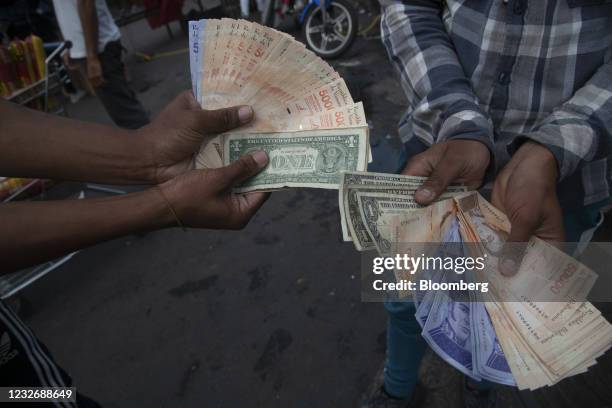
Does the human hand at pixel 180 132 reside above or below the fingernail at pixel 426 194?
above

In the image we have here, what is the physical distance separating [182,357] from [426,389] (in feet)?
3.96

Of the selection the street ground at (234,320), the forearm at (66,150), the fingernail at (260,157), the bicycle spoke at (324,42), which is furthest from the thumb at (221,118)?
the bicycle spoke at (324,42)

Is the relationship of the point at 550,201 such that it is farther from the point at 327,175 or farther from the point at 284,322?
the point at 284,322

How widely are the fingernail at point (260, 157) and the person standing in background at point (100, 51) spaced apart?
2.13 meters

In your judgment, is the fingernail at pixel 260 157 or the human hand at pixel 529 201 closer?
the human hand at pixel 529 201

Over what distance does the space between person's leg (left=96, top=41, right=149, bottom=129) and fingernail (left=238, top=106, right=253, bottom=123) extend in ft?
6.99

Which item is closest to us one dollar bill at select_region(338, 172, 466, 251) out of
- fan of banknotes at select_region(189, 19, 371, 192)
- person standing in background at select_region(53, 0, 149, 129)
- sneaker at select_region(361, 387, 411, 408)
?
fan of banknotes at select_region(189, 19, 371, 192)

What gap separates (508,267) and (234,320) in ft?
5.09

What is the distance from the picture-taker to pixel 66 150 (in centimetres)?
107

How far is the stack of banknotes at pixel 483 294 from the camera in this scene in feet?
2.95

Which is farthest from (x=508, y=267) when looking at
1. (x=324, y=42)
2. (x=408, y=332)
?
(x=324, y=42)

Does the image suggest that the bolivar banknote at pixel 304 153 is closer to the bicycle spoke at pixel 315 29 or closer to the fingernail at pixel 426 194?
the fingernail at pixel 426 194

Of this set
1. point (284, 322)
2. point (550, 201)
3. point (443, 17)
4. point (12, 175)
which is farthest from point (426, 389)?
point (12, 175)

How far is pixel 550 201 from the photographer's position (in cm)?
89
